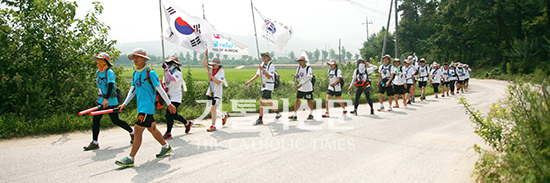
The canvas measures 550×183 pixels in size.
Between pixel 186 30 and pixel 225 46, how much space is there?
1.14m

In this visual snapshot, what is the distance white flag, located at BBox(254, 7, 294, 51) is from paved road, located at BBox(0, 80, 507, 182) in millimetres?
3105

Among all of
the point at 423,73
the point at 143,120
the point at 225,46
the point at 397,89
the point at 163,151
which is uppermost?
the point at 225,46

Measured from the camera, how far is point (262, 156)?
505 cm

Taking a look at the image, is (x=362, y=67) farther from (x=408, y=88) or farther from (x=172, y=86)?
Answer: (x=172, y=86)

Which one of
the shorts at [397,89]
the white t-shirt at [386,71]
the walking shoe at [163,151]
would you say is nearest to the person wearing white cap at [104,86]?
the walking shoe at [163,151]

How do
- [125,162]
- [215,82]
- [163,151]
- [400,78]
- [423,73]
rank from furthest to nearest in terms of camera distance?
[423,73] → [400,78] → [215,82] → [163,151] → [125,162]

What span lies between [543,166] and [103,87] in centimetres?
615

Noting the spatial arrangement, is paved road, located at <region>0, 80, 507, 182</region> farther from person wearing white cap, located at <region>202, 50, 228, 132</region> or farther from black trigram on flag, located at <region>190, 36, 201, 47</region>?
black trigram on flag, located at <region>190, 36, 201, 47</region>

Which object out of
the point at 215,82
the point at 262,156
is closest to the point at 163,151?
the point at 262,156

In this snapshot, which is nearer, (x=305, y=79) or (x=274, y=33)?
(x=305, y=79)

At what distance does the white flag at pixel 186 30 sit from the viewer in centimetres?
732

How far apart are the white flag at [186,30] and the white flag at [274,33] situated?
231 cm

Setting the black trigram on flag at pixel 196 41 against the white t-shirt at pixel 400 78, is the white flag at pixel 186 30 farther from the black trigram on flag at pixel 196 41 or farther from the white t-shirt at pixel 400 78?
the white t-shirt at pixel 400 78

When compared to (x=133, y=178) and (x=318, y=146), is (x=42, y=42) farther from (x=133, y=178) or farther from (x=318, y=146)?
(x=318, y=146)
